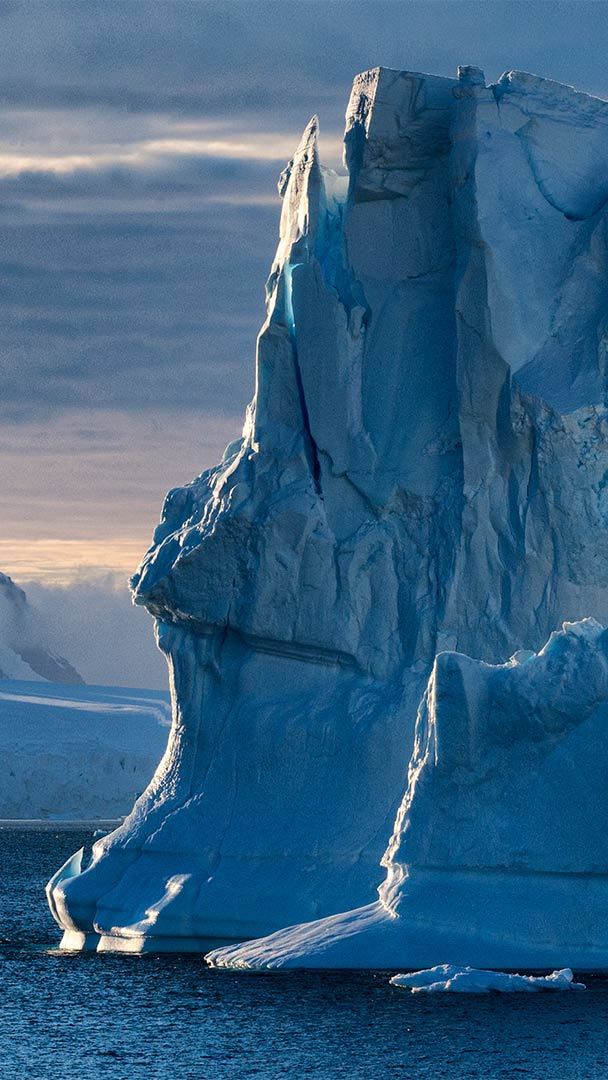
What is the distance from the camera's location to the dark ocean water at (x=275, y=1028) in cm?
1449

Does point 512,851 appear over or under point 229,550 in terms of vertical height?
under

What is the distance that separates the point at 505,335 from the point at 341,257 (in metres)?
2.16

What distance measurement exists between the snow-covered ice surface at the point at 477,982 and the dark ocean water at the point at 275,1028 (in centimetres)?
9

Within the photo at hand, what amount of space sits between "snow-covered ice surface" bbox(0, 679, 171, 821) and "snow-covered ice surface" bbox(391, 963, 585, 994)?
33.5m

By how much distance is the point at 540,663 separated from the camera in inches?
685

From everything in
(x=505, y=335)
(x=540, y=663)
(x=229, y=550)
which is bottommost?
(x=540, y=663)

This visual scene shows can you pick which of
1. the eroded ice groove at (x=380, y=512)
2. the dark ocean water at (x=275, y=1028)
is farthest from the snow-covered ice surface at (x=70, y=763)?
the dark ocean water at (x=275, y=1028)

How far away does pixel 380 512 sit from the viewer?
20.9 metres

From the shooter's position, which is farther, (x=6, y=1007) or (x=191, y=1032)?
(x=6, y=1007)

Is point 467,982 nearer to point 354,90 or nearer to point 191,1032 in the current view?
point 191,1032

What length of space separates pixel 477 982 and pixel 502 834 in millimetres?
1406

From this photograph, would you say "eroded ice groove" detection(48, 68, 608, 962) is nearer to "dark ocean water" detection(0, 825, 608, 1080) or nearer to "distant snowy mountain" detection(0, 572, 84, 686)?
"dark ocean water" detection(0, 825, 608, 1080)

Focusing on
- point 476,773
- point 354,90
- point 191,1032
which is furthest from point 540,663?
point 354,90

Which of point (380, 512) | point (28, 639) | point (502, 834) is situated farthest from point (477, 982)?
point (28, 639)
